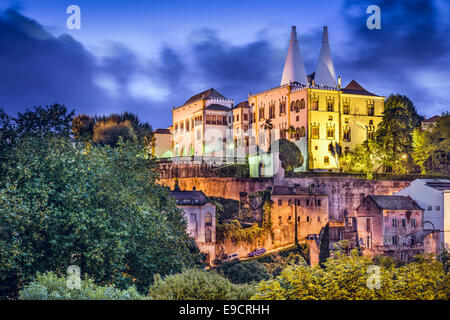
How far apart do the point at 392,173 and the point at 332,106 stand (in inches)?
314

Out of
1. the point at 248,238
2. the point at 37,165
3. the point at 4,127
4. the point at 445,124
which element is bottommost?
the point at 248,238

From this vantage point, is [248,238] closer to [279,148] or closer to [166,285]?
[279,148]

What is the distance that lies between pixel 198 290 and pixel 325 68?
4483cm

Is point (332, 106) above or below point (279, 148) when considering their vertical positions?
above

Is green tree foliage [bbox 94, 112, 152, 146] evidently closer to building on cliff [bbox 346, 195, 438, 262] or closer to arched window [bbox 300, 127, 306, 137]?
arched window [bbox 300, 127, 306, 137]

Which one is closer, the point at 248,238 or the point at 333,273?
the point at 333,273

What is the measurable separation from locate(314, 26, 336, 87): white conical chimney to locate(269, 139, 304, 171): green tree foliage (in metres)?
9.14

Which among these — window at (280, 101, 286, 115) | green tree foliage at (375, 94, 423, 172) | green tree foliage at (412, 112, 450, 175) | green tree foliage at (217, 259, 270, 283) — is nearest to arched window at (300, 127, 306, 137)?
window at (280, 101, 286, 115)

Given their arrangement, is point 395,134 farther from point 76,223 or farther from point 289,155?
point 76,223

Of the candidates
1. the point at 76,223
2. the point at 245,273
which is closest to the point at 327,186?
the point at 245,273

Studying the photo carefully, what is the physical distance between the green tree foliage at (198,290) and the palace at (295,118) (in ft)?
114

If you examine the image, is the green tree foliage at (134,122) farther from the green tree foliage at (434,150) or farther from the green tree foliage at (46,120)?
the green tree foliage at (46,120)
